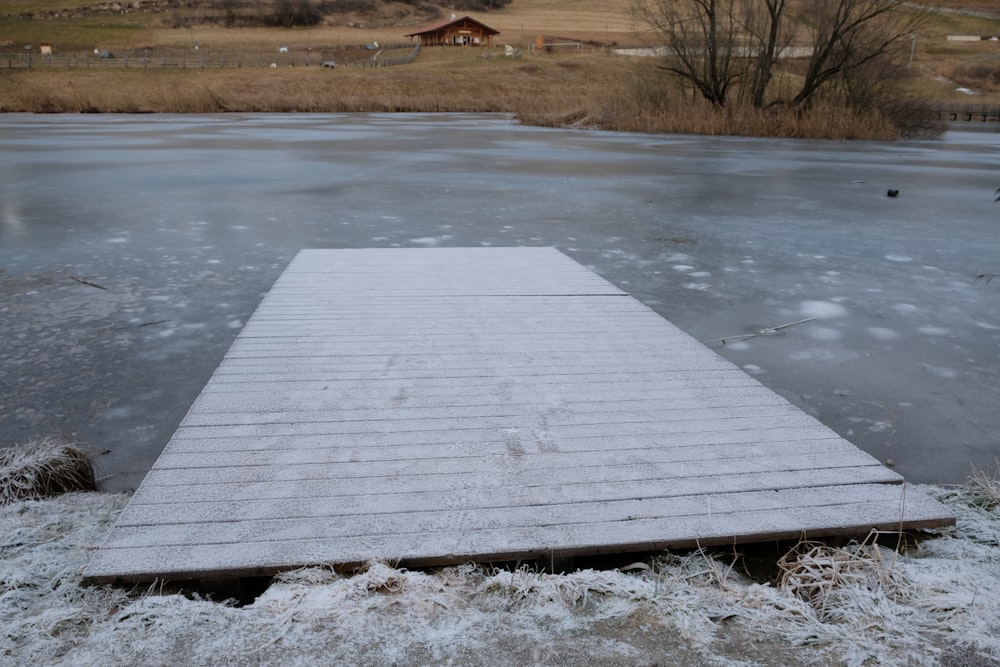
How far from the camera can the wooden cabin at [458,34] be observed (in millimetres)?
69625

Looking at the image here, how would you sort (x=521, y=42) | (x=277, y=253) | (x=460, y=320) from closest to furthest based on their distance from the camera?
1. (x=460, y=320)
2. (x=277, y=253)
3. (x=521, y=42)

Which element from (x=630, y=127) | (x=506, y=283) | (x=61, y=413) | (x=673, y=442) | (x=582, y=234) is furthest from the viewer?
(x=630, y=127)

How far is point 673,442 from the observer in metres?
2.42

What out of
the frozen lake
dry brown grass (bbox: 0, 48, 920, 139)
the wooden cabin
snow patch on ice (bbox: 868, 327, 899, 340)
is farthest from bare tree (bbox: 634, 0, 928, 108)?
the wooden cabin

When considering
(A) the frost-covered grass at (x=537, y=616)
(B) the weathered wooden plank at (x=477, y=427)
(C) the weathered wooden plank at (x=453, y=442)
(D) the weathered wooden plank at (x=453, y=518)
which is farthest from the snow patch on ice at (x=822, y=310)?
(A) the frost-covered grass at (x=537, y=616)

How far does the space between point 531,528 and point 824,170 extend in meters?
11.5

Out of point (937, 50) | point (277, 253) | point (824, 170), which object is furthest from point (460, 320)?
point (937, 50)

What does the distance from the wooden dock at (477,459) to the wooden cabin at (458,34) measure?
233 ft

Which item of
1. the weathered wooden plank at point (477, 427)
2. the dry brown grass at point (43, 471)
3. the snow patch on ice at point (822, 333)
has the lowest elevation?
A: the dry brown grass at point (43, 471)

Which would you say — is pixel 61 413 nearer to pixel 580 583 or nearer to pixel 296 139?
pixel 580 583

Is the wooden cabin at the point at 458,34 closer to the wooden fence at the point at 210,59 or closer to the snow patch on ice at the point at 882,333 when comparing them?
the wooden fence at the point at 210,59

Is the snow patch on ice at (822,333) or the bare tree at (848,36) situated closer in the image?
the snow patch on ice at (822,333)

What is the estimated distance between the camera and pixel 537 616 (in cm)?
168

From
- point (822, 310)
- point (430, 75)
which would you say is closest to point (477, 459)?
point (822, 310)
